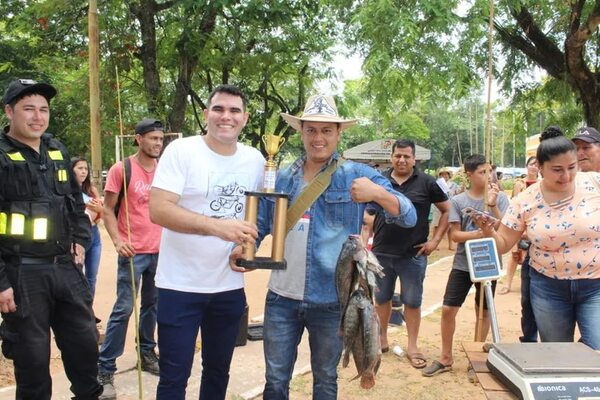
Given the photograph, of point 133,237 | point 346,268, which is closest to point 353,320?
point 346,268

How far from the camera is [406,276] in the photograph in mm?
5012

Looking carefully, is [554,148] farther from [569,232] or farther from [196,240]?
[196,240]

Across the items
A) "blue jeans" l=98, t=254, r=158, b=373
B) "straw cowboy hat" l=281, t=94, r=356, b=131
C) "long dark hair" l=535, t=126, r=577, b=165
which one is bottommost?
"blue jeans" l=98, t=254, r=158, b=373

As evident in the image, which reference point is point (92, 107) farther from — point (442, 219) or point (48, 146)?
point (442, 219)

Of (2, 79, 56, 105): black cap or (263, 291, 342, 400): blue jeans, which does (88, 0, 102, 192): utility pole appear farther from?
(263, 291, 342, 400): blue jeans

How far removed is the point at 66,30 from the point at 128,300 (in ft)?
35.7

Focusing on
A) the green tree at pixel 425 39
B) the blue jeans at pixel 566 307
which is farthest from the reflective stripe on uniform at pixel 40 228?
the green tree at pixel 425 39

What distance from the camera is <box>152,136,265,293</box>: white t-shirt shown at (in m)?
2.87

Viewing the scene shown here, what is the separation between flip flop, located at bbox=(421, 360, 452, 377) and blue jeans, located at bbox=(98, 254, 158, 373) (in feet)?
8.08

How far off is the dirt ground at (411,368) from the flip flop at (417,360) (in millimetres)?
59

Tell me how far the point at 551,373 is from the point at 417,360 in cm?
275

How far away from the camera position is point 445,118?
53.6 metres

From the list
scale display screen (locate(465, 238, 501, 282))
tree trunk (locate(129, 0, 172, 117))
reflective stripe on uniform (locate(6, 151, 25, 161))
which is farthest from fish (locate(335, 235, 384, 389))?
tree trunk (locate(129, 0, 172, 117))

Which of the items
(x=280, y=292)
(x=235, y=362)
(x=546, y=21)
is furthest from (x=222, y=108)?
(x=546, y=21)
